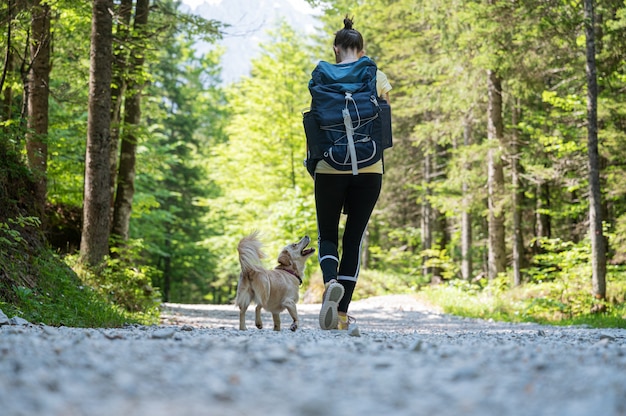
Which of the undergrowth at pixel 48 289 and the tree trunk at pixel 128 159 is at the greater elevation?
the tree trunk at pixel 128 159

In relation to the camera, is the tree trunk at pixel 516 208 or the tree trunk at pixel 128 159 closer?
the tree trunk at pixel 128 159

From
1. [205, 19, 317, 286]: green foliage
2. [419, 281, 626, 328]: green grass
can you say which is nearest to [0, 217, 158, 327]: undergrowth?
[419, 281, 626, 328]: green grass

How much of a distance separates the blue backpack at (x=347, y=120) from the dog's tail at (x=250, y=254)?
50.0 inches

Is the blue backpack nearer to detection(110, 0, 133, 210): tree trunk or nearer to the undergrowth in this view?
the undergrowth

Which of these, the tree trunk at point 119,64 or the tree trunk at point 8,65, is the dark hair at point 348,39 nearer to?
the tree trunk at point 8,65

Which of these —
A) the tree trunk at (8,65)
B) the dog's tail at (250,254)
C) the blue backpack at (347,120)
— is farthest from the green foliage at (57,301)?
the blue backpack at (347,120)

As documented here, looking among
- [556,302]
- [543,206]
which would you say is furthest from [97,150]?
[543,206]

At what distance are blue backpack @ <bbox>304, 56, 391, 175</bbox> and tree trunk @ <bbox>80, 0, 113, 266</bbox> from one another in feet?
16.0

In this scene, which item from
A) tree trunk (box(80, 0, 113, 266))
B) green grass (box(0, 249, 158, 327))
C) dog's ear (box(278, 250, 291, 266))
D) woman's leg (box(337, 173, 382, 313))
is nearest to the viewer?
woman's leg (box(337, 173, 382, 313))

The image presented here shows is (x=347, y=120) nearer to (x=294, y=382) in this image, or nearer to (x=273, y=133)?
(x=294, y=382)

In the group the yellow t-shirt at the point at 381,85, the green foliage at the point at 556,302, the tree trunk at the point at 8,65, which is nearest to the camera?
the yellow t-shirt at the point at 381,85

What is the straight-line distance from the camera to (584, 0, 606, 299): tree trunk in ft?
35.4

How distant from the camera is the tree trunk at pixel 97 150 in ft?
30.5

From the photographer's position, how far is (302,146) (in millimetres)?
28125
